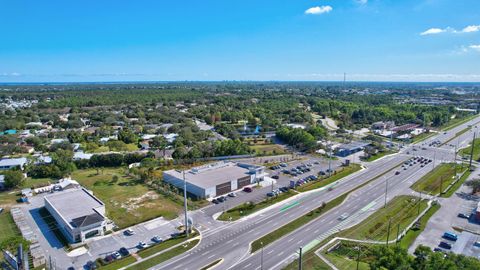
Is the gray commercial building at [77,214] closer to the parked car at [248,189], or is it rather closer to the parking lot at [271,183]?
the parking lot at [271,183]

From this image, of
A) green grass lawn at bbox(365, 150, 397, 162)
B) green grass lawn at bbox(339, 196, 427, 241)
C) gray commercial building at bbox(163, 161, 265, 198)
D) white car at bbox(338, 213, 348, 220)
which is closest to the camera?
green grass lawn at bbox(339, 196, 427, 241)

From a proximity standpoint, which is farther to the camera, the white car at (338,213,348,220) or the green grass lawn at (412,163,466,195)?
the green grass lawn at (412,163,466,195)

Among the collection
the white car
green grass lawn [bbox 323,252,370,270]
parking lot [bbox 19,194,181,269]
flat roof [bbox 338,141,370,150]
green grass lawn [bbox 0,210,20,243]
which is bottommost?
parking lot [bbox 19,194,181,269]

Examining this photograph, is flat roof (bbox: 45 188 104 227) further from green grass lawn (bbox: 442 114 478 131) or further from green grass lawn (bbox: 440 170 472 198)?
green grass lawn (bbox: 442 114 478 131)

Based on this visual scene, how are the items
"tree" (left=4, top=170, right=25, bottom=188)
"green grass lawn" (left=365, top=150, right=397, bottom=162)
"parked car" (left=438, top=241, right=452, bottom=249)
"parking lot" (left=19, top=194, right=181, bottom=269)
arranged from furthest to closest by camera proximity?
"green grass lawn" (left=365, top=150, right=397, bottom=162), "tree" (left=4, top=170, right=25, bottom=188), "parked car" (left=438, top=241, right=452, bottom=249), "parking lot" (left=19, top=194, right=181, bottom=269)

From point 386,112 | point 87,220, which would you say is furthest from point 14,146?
point 386,112

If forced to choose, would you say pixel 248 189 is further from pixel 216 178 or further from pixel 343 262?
pixel 343 262

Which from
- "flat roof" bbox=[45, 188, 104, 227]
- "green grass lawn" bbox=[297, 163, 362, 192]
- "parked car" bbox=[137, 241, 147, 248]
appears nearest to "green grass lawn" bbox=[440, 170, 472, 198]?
"green grass lawn" bbox=[297, 163, 362, 192]

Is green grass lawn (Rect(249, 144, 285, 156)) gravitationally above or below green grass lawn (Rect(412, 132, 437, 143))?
below
